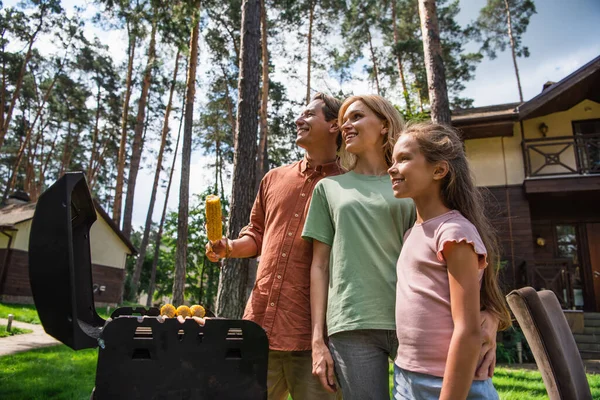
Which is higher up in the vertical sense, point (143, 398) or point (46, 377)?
point (143, 398)

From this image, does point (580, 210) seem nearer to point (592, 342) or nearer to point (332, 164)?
point (592, 342)

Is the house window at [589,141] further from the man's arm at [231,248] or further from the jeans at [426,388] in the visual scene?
the jeans at [426,388]

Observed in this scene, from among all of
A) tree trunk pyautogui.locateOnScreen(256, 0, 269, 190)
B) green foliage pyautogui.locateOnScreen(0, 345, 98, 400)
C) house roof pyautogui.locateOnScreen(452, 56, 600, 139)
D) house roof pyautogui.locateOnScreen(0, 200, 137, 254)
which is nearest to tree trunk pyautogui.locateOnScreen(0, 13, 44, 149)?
house roof pyautogui.locateOnScreen(0, 200, 137, 254)

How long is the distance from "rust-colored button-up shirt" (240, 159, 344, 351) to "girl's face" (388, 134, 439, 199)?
594 millimetres

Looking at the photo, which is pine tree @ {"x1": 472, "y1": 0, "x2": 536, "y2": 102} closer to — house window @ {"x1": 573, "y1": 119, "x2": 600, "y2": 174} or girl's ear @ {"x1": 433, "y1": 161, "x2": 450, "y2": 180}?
house window @ {"x1": 573, "y1": 119, "x2": 600, "y2": 174}

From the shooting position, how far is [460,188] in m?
1.57

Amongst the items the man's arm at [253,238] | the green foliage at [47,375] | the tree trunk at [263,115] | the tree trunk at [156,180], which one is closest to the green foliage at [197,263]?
the tree trunk at [156,180]

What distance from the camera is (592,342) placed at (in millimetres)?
9562

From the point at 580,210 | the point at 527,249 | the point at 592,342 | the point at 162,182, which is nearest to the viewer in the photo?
the point at 592,342

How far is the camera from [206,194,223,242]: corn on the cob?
5.75ft

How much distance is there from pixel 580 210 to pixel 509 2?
15.6 meters

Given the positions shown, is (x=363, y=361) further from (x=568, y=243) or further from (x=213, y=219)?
(x=568, y=243)

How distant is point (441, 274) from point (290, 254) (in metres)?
0.77

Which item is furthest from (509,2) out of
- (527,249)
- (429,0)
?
(429,0)
